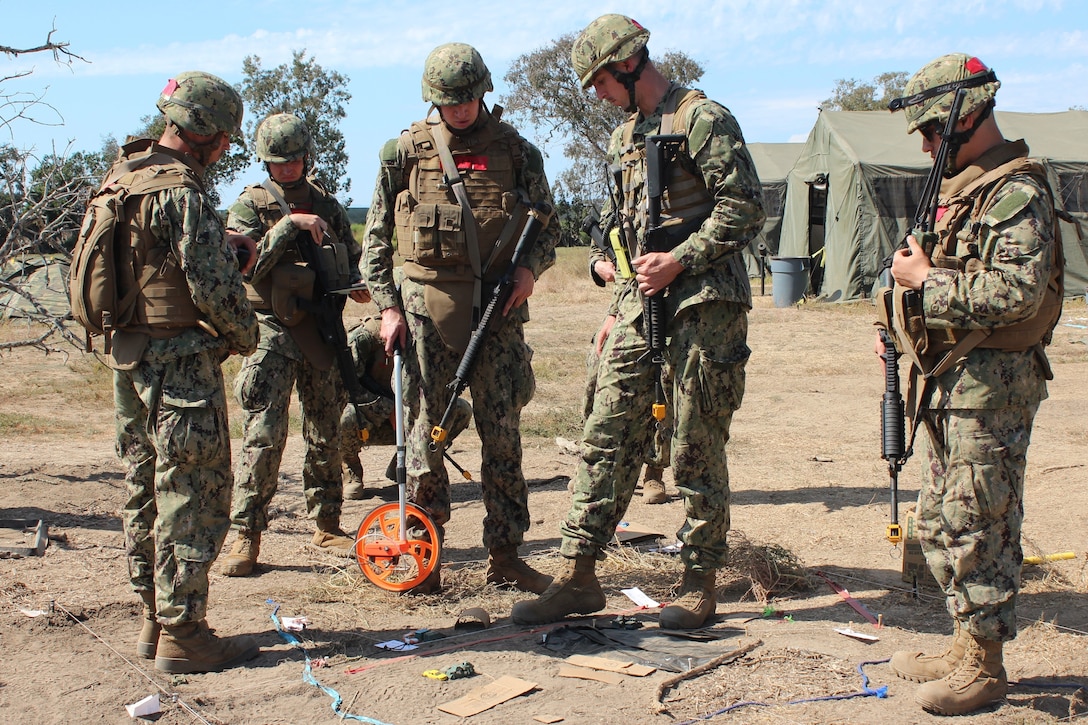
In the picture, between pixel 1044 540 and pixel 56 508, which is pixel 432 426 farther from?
pixel 1044 540

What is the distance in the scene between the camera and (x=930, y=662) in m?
3.79

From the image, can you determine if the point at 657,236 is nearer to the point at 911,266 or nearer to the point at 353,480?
the point at 911,266

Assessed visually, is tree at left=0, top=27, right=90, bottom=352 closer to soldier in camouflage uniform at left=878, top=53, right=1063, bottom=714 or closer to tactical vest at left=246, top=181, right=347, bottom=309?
tactical vest at left=246, top=181, right=347, bottom=309

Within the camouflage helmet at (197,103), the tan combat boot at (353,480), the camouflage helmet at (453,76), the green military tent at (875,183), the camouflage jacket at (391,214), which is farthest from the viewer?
the green military tent at (875,183)

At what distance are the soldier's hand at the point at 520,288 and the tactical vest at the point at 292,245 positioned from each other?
1.27 m

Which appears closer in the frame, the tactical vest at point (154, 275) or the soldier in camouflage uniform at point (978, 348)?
the soldier in camouflage uniform at point (978, 348)

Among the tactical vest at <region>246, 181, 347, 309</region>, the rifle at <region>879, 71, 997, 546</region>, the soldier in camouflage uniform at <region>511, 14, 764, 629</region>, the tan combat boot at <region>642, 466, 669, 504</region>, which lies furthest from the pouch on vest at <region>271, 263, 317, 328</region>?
the rifle at <region>879, 71, 997, 546</region>

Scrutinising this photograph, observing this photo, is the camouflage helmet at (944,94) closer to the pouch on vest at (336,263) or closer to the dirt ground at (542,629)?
the dirt ground at (542,629)

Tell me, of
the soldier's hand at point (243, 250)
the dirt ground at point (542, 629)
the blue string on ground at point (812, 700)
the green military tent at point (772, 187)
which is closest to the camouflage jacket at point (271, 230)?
the soldier's hand at point (243, 250)

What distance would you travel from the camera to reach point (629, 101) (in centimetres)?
451

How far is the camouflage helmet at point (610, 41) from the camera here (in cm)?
433

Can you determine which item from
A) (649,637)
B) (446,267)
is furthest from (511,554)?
(446,267)

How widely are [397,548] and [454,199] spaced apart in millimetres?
1670

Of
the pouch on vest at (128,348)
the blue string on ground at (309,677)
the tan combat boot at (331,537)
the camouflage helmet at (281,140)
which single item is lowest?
the blue string on ground at (309,677)
